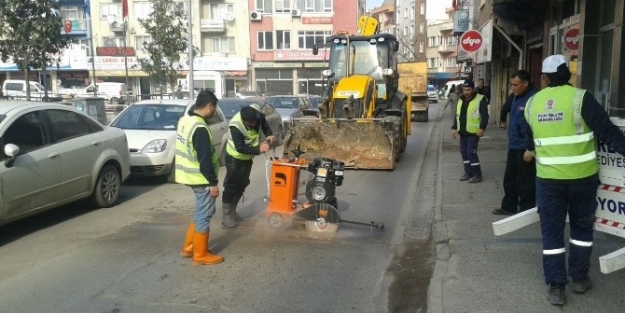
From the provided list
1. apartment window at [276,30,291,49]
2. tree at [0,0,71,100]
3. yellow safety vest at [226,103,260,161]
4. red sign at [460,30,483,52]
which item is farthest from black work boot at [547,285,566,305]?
apartment window at [276,30,291,49]

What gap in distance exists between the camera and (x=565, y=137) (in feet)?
14.8

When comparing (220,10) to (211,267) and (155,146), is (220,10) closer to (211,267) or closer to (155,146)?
(155,146)

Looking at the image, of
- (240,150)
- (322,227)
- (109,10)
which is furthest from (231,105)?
(109,10)

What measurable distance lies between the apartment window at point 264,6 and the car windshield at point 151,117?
127 feet

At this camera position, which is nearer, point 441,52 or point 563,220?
point 563,220

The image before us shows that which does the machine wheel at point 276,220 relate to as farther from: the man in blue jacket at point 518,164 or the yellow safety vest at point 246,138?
the man in blue jacket at point 518,164

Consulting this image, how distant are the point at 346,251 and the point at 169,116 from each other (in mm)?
6360

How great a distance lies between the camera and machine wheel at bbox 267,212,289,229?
7223mm

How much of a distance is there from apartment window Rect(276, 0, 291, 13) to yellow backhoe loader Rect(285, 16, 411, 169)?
35452 mm

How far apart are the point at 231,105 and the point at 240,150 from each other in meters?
9.66

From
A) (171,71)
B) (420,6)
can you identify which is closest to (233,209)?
(171,71)

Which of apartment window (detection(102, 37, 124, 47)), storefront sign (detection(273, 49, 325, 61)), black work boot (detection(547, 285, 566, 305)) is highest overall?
apartment window (detection(102, 37, 124, 47))

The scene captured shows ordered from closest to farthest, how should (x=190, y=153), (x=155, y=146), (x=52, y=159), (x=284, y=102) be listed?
1. (x=190, y=153)
2. (x=52, y=159)
3. (x=155, y=146)
4. (x=284, y=102)

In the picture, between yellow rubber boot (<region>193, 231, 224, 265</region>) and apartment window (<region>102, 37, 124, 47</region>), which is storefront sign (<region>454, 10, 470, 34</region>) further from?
apartment window (<region>102, 37, 124, 47</region>)
